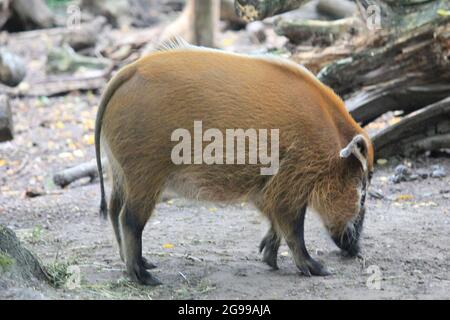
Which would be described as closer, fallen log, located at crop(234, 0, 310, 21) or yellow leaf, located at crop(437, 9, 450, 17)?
fallen log, located at crop(234, 0, 310, 21)

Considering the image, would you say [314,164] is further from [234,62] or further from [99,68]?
[99,68]

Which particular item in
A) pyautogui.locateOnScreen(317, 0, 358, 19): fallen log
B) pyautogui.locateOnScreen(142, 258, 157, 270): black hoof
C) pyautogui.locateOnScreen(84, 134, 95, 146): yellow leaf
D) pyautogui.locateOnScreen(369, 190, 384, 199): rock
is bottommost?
pyautogui.locateOnScreen(84, 134, 95, 146): yellow leaf

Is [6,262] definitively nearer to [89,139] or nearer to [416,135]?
[416,135]

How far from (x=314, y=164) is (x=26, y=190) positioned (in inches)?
152

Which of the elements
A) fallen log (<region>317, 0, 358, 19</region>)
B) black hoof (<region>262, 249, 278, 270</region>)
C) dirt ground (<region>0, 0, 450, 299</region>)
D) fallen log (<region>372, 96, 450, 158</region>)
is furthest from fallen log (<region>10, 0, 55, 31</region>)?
black hoof (<region>262, 249, 278, 270</region>)

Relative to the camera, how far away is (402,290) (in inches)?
181

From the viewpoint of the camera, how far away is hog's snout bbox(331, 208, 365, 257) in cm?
525

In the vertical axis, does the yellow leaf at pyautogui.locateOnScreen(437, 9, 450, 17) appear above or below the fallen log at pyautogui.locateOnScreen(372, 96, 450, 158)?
above

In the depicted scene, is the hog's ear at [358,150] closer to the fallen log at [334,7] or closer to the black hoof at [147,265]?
the black hoof at [147,265]

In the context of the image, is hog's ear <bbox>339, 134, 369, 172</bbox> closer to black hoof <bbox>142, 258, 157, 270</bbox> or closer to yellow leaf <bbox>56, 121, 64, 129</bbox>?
black hoof <bbox>142, 258, 157, 270</bbox>

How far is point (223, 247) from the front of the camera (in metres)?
5.73

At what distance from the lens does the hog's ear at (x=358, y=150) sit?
4.87m

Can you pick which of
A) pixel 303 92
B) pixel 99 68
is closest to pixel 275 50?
pixel 303 92

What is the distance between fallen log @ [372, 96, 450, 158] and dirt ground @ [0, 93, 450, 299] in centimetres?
14
